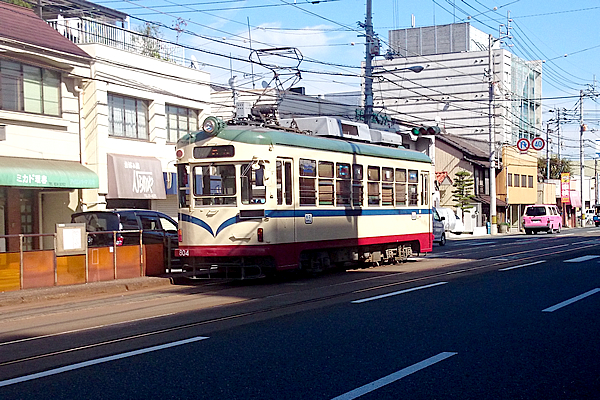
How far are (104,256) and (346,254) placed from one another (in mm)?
5933

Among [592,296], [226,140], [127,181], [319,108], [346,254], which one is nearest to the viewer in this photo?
[592,296]

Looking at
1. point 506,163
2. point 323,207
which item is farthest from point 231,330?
point 506,163

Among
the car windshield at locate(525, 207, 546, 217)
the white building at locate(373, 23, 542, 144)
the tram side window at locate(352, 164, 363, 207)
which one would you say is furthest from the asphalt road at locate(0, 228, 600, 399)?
the white building at locate(373, 23, 542, 144)

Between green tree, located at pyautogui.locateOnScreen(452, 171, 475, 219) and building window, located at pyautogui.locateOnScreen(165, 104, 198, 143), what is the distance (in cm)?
2624

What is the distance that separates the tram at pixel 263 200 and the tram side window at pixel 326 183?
0.08ft

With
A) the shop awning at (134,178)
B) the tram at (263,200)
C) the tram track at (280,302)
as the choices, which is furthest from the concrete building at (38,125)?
the tram track at (280,302)

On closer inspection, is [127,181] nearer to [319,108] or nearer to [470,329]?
[470,329]

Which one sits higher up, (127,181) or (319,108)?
(319,108)

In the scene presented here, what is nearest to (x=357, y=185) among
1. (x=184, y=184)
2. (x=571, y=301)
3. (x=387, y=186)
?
(x=387, y=186)

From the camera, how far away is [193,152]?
16.1 meters

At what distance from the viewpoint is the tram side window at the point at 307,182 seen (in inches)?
648

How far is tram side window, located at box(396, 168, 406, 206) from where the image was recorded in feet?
67.9

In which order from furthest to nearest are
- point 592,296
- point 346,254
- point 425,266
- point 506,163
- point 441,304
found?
point 506,163
point 425,266
point 346,254
point 592,296
point 441,304

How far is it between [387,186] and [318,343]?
12.0 meters
